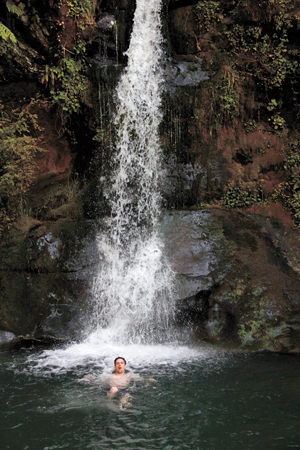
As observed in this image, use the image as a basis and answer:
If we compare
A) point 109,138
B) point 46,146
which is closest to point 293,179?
point 109,138

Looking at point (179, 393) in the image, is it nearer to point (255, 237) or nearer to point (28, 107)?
point (255, 237)

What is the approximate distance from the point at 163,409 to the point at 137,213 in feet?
16.2

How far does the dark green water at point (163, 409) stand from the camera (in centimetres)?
380

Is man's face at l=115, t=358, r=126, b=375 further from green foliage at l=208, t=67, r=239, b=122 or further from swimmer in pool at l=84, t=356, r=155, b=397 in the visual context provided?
green foliage at l=208, t=67, r=239, b=122

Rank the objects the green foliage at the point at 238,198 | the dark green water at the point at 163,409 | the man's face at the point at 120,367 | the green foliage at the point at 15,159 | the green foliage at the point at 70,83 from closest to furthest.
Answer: the dark green water at the point at 163,409
the man's face at the point at 120,367
the green foliage at the point at 15,159
the green foliage at the point at 238,198
the green foliage at the point at 70,83

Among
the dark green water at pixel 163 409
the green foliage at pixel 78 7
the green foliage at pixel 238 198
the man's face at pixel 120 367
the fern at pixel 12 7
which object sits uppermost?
the green foliage at pixel 78 7

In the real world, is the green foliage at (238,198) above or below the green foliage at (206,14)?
below

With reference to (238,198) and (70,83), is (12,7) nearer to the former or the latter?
(70,83)

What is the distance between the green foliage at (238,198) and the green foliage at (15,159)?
508 centimetres

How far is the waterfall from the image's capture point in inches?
288

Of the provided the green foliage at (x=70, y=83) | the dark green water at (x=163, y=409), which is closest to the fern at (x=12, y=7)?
the green foliage at (x=70, y=83)

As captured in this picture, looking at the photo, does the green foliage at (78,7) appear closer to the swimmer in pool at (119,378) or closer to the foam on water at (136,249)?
the foam on water at (136,249)

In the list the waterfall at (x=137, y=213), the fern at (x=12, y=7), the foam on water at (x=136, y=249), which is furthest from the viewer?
the fern at (x=12, y=7)

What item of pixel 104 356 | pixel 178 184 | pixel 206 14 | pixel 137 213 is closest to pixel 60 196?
pixel 137 213
